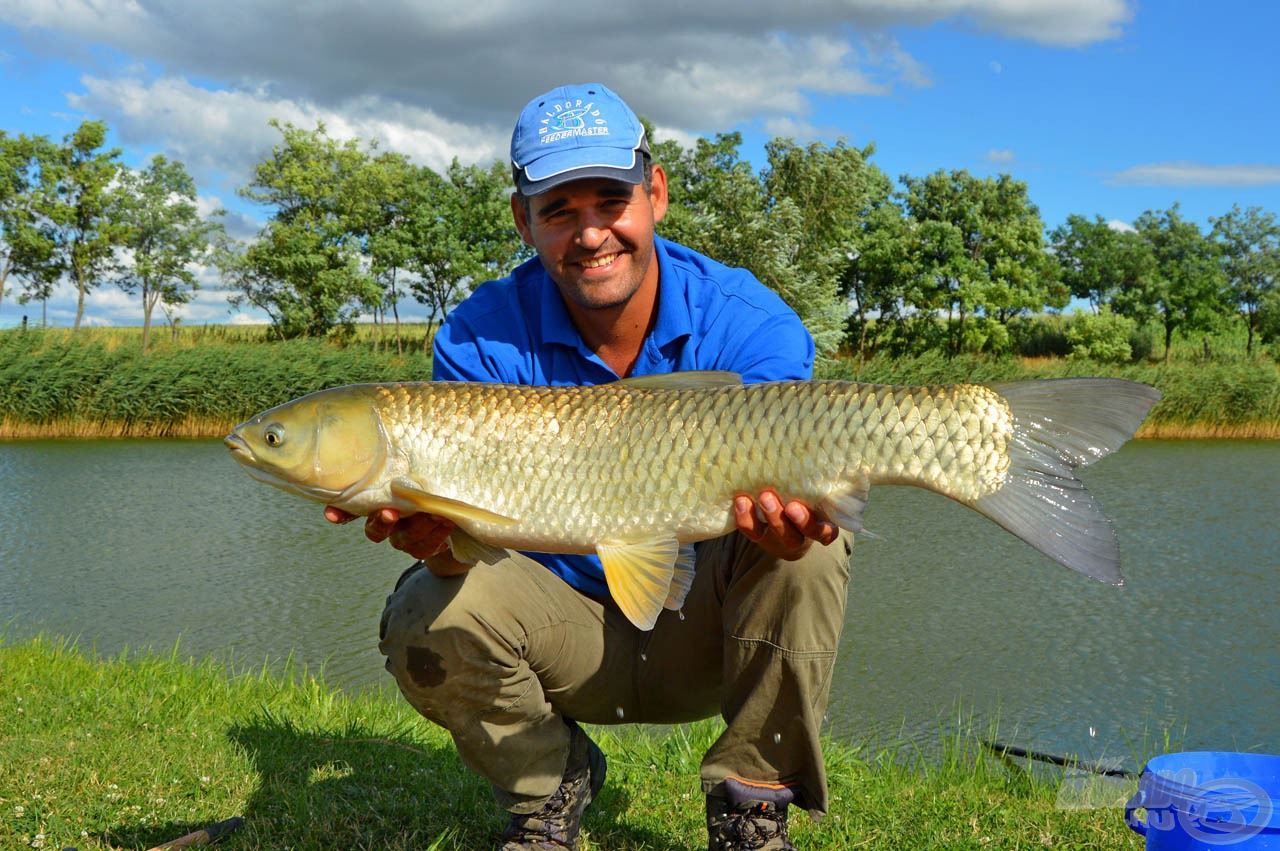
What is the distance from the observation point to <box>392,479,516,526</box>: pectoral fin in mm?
1956

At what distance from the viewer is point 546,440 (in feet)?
6.56

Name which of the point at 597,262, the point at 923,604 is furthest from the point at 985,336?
the point at 597,262

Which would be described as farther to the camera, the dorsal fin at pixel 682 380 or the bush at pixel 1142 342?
the bush at pixel 1142 342

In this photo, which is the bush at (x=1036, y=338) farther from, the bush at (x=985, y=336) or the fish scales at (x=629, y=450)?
the fish scales at (x=629, y=450)

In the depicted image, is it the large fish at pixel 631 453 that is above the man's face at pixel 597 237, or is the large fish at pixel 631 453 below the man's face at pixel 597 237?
below

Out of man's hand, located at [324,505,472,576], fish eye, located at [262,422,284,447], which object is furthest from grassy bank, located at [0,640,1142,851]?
fish eye, located at [262,422,284,447]

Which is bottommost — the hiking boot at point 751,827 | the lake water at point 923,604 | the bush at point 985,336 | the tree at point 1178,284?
the lake water at point 923,604

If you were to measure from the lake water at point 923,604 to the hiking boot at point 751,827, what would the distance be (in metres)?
2.00

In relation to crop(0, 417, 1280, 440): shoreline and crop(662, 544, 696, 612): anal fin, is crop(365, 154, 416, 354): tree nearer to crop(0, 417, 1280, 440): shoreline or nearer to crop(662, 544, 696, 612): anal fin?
crop(0, 417, 1280, 440): shoreline

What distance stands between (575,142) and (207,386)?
564 inches

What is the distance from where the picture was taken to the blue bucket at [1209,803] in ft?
5.55

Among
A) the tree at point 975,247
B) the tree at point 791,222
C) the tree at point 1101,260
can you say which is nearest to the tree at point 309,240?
the tree at point 791,222

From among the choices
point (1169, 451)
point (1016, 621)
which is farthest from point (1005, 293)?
point (1016, 621)

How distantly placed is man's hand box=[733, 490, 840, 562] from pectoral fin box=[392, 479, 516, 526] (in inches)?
16.9
